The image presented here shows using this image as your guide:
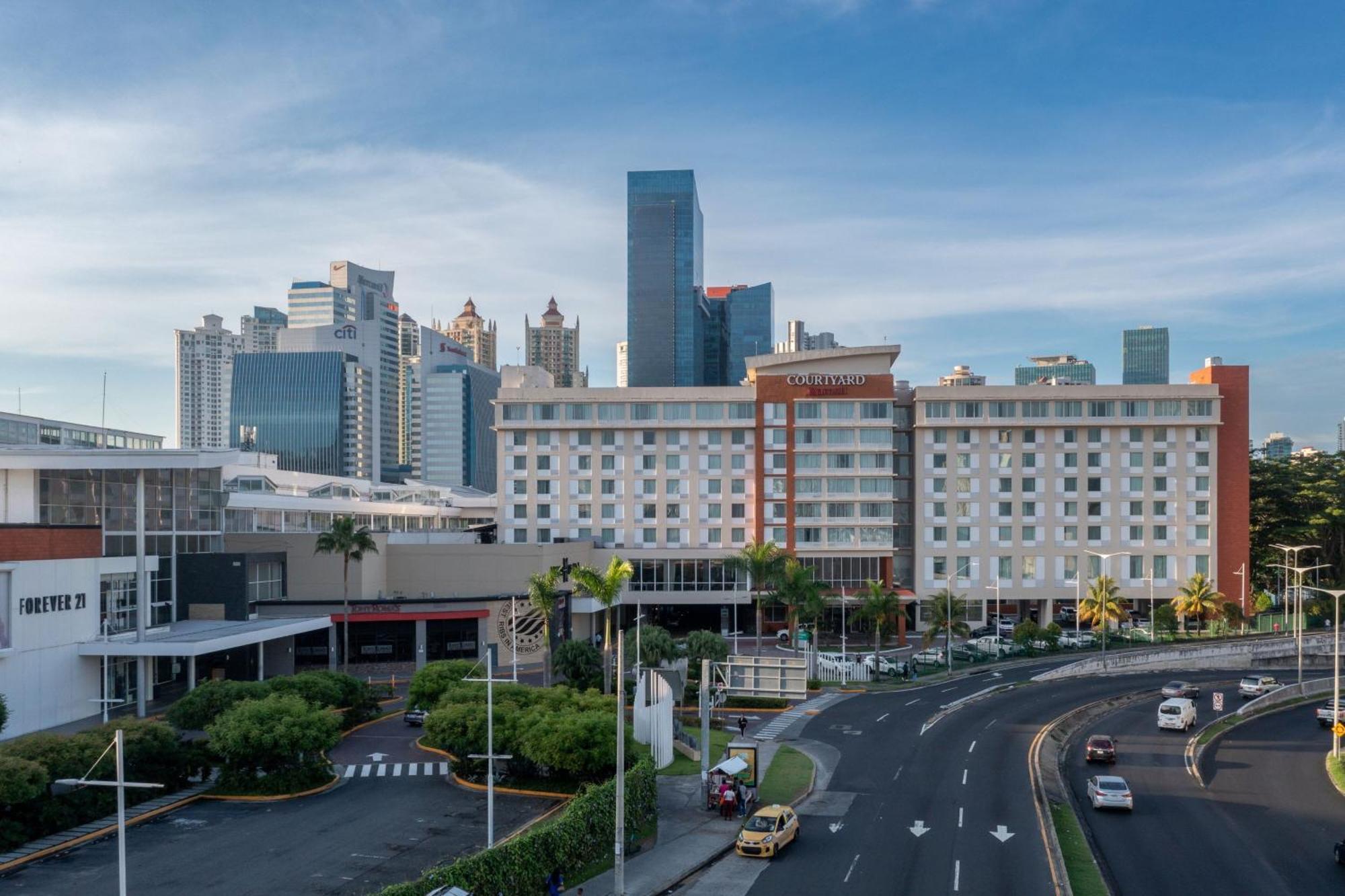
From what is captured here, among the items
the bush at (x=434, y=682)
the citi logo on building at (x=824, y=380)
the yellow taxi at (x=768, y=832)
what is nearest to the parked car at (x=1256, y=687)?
the citi logo on building at (x=824, y=380)

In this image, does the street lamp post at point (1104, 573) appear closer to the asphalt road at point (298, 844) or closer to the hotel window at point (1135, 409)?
the hotel window at point (1135, 409)

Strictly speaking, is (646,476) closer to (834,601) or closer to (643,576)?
(643,576)

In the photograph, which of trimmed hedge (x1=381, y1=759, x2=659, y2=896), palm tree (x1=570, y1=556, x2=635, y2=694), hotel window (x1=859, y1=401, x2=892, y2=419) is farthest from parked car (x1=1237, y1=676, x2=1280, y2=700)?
trimmed hedge (x1=381, y1=759, x2=659, y2=896)

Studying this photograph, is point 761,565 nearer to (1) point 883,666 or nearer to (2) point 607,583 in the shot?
(1) point 883,666

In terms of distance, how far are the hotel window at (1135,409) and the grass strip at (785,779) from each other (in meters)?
72.6

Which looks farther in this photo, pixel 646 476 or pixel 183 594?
pixel 646 476

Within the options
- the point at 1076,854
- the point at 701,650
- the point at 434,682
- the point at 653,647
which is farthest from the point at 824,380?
the point at 1076,854

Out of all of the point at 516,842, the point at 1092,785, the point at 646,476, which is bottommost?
the point at 1092,785

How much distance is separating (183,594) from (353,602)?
45.5 feet

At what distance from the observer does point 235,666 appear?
253ft

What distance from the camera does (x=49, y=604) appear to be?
186ft

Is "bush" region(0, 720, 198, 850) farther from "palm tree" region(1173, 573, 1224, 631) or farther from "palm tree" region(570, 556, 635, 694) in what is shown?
"palm tree" region(1173, 573, 1224, 631)

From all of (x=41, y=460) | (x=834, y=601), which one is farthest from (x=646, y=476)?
(x=41, y=460)

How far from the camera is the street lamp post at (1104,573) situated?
9306 centimetres
